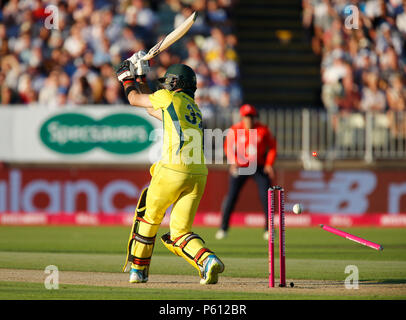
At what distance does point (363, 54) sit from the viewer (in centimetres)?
2027

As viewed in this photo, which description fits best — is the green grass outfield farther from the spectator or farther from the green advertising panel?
the spectator

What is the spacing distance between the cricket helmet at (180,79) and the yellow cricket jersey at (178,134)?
18cm

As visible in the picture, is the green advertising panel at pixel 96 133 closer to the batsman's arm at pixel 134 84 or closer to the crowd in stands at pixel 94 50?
the crowd in stands at pixel 94 50

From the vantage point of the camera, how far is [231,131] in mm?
15078

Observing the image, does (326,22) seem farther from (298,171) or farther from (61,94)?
(61,94)

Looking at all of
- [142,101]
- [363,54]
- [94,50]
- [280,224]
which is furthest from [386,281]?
[94,50]

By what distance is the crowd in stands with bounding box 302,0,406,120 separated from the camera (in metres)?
19.5

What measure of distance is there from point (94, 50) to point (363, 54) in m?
6.43

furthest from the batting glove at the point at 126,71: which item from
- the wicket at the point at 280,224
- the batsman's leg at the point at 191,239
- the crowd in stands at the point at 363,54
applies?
the crowd in stands at the point at 363,54

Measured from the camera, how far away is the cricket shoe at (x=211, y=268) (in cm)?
853

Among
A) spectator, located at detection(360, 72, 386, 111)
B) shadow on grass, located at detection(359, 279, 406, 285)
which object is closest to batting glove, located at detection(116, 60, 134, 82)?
shadow on grass, located at detection(359, 279, 406, 285)

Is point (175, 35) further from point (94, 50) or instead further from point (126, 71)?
point (94, 50)

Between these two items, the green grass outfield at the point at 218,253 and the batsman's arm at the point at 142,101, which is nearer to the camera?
the green grass outfield at the point at 218,253

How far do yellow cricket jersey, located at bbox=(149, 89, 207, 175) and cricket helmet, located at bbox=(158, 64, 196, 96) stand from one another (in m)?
0.18
